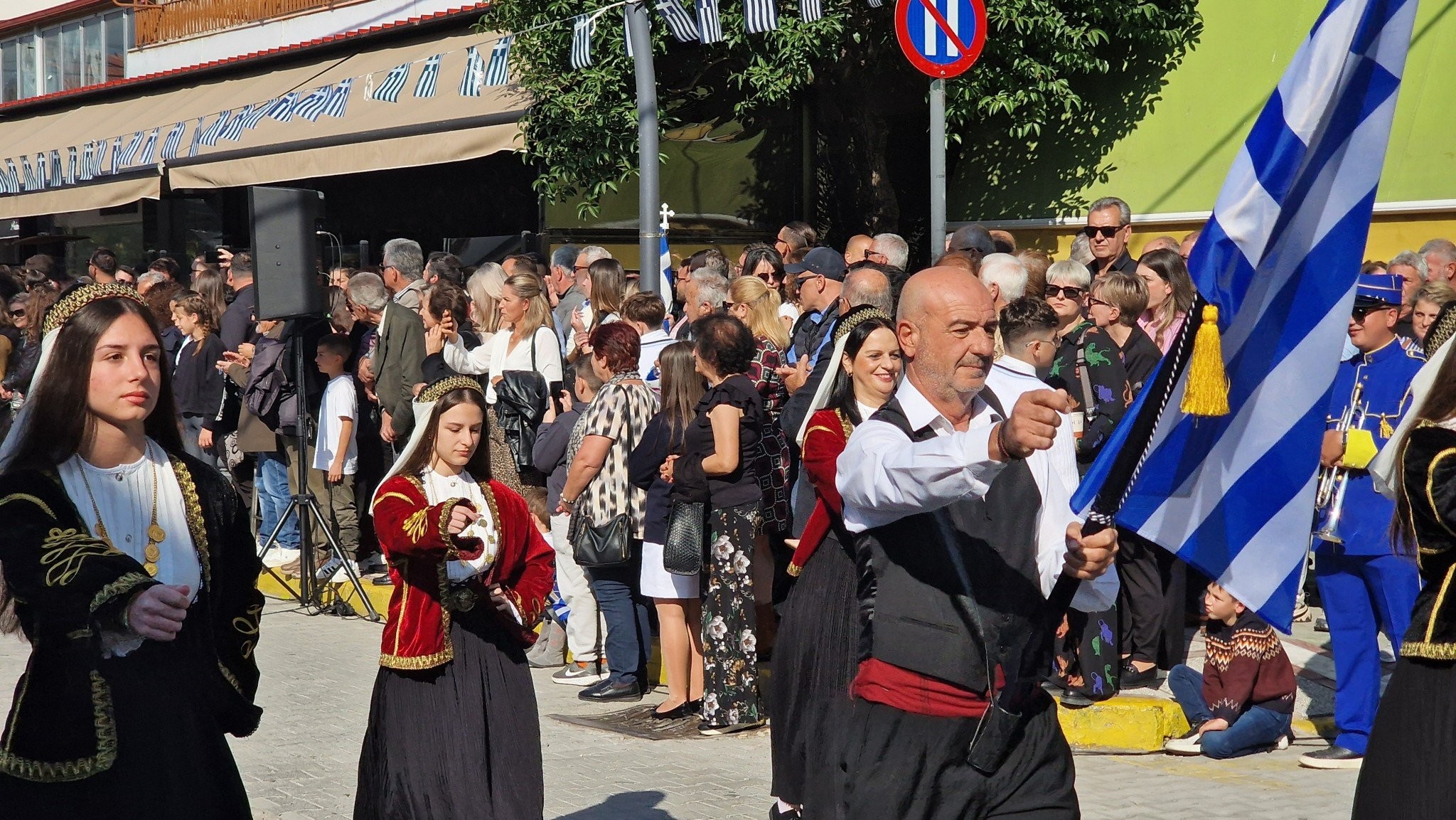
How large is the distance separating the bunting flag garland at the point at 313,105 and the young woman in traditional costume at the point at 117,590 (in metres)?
13.7

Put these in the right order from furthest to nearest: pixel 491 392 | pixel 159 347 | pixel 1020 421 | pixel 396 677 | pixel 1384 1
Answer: pixel 491 392
pixel 396 677
pixel 159 347
pixel 1384 1
pixel 1020 421

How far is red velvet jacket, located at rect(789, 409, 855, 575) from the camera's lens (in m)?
4.89

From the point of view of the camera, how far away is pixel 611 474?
27.3 feet

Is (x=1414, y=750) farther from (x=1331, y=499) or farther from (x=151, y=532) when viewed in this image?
(x=151, y=532)

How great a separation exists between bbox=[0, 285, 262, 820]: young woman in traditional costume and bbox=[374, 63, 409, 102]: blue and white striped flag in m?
12.6

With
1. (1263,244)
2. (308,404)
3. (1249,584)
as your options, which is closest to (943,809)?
(1249,584)

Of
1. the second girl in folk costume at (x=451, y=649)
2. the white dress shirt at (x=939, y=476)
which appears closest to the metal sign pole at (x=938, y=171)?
the second girl in folk costume at (x=451, y=649)

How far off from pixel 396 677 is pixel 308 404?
21.9 feet

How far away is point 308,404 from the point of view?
1157 centimetres

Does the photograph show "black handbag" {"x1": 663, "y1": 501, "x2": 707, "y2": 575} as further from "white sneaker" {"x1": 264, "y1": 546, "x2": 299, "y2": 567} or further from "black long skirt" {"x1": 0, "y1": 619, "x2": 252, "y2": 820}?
"white sneaker" {"x1": 264, "y1": 546, "x2": 299, "y2": 567}

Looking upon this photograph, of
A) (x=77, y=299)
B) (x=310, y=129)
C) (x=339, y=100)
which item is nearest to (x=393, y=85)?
(x=339, y=100)

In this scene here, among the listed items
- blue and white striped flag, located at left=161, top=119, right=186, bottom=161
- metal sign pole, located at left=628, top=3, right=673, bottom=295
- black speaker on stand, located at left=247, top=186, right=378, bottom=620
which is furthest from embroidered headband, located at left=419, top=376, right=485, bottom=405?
blue and white striped flag, located at left=161, top=119, right=186, bottom=161

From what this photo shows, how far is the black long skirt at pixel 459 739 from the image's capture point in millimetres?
5141

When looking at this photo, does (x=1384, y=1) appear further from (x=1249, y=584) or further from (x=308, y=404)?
(x=308, y=404)
